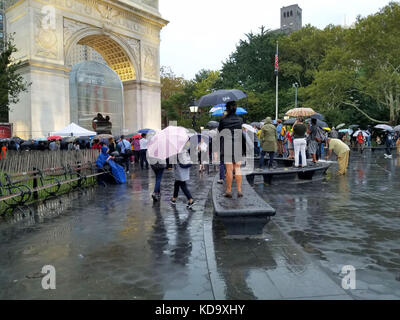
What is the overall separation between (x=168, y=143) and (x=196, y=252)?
140 inches

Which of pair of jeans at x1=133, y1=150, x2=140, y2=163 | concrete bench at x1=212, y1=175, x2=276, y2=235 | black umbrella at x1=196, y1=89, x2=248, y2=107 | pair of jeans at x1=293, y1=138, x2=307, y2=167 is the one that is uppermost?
black umbrella at x1=196, y1=89, x2=248, y2=107

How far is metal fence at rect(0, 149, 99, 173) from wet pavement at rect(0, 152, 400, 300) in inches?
65.0

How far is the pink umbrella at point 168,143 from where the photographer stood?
753 cm

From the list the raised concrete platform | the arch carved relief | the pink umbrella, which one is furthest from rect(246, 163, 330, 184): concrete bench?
the arch carved relief

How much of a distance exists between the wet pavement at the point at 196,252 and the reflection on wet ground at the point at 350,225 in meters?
0.02

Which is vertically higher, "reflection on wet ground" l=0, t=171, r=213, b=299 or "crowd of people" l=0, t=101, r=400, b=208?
"crowd of people" l=0, t=101, r=400, b=208

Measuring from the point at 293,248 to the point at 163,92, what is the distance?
61.7 m

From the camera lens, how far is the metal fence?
8594mm

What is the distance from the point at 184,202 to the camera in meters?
8.16

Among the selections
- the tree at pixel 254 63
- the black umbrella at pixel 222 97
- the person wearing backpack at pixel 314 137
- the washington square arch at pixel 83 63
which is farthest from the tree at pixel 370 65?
the black umbrella at pixel 222 97

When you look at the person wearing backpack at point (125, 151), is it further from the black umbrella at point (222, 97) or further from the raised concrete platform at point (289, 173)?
the raised concrete platform at point (289, 173)

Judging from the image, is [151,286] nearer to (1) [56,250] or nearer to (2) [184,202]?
(1) [56,250]

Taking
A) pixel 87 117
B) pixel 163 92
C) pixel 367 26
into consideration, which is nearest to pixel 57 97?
pixel 87 117

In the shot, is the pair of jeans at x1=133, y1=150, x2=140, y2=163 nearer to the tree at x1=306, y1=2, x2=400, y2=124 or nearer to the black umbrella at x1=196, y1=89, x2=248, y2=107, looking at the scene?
the black umbrella at x1=196, y1=89, x2=248, y2=107
